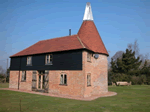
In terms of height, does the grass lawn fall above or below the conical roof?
below

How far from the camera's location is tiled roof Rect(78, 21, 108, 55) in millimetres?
17438

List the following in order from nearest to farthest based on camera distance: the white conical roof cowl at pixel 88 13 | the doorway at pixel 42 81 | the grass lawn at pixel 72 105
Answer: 1. the grass lawn at pixel 72 105
2. the doorway at pixel 42 81
3. the white conical roof cowl at pixel 88 13

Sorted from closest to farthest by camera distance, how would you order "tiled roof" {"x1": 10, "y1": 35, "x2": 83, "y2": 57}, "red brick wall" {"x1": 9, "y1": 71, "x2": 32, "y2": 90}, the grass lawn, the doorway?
the grass lawn < "tiled roof" {"x1": 10, "y1": 35, "x2": 83, "y2": 57} < the doorway < "red brick wall" {"x1": 9, "y1": 71, "x2": 32, "y2": 90}

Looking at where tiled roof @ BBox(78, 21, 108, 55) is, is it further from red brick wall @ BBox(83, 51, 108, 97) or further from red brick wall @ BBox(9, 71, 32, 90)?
red brick wall @ BBox(9, 71, 32, 90)

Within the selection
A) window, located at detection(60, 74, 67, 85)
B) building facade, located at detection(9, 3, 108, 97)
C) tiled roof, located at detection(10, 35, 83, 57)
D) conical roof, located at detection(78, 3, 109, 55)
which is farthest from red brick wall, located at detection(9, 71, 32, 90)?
conical roof, located at detection(78, 3, 109, 55)

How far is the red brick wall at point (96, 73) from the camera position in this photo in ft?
48.8

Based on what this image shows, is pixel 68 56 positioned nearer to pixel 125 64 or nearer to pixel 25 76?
pixel 25 76

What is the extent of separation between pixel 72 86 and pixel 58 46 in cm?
561

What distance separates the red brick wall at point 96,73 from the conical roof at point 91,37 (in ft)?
3.64

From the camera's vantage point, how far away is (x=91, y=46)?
682 inches

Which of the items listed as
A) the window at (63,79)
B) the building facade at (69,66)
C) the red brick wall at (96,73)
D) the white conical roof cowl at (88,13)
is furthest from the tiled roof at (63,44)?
the white conical roof cowl at (88,13)

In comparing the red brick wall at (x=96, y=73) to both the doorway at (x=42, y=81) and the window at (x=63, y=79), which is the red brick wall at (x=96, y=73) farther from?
the doorway at (x=42, y=81)

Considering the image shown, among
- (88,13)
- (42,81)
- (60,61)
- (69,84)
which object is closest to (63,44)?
(60,61)

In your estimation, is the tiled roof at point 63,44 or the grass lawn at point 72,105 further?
the tiled roof at point 63,44
